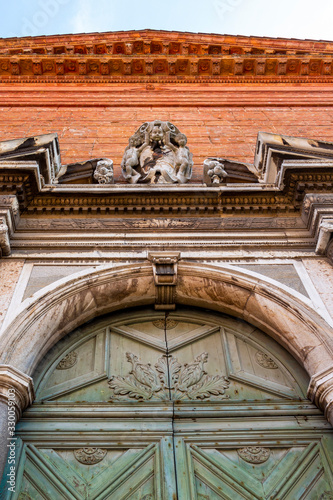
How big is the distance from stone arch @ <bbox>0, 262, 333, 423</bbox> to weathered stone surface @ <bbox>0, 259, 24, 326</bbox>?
19 cm

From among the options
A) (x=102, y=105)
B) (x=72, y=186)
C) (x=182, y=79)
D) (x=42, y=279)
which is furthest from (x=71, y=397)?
(x=182, y=79)

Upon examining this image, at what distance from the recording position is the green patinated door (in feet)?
12.0

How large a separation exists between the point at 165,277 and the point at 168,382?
1.10 metres

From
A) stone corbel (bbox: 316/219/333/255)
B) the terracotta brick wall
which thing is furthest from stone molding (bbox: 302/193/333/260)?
the terracotta brick wall

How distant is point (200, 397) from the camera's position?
169 inches

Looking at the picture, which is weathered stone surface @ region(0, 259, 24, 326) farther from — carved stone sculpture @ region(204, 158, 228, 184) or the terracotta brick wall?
the terracotta brick wall

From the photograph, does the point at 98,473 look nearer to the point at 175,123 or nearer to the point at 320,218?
the point at 320,218

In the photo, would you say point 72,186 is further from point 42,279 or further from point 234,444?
point 234,444

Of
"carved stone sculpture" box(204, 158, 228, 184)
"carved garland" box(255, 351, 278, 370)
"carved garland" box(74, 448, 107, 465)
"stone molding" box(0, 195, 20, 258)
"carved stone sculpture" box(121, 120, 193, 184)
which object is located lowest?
"carved garland" box(74, 448, 107, 465)

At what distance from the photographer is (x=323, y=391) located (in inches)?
154

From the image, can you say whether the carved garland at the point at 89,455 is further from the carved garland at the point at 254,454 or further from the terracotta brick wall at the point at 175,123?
the terracotta brick wall at the point at 175,123

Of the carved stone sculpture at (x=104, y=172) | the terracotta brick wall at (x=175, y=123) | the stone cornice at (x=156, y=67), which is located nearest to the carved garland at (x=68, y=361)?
the carved stone sculpture at (x=104, y=172)

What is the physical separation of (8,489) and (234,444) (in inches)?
70.0

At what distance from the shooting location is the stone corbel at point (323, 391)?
12.6 ft
